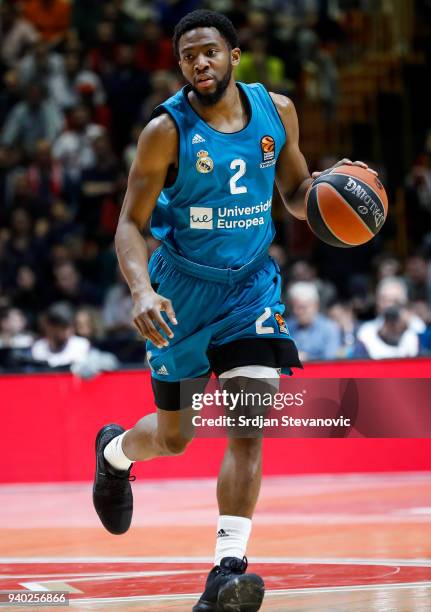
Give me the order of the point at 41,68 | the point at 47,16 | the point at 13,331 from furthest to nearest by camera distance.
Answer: the point at 47,16, the point at 41,68, the point at 13,331

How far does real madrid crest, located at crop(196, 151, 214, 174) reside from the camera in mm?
5145

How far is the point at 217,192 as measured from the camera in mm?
5184

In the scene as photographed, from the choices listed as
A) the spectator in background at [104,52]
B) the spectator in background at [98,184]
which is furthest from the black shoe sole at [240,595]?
the spectator in background at [104,52]

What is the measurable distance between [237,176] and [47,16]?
1244cm

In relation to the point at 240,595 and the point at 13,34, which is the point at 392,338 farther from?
the point at 13,34

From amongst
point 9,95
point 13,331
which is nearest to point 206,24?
point 13,331

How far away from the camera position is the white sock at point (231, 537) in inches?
192

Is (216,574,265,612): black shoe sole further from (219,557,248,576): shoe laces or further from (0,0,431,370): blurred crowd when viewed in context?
(0,0,431,370): blurred crowd

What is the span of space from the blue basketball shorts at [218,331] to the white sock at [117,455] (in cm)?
64

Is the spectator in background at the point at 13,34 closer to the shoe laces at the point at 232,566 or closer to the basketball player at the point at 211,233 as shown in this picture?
the basketball player at the point at 211,233

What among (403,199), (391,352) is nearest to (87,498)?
(391,352)

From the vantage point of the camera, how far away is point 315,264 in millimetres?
13891

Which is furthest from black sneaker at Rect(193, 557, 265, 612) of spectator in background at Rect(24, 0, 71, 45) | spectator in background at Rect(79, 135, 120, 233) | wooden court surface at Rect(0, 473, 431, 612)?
spectator in background at Rect(24, 0, 71, 45)

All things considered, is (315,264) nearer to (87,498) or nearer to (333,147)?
(333,147)
